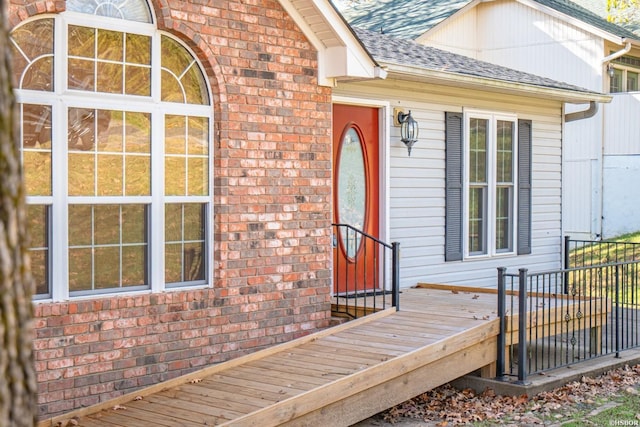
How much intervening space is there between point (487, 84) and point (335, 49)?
11.2 ft

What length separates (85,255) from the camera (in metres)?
6.77

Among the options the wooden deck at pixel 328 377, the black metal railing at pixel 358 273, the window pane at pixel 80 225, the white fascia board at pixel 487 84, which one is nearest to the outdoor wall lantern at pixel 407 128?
the white fascia board at pixel 487 84

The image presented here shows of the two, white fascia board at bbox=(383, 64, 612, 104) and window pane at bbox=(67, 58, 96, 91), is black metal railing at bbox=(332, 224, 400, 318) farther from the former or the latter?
window pane at bbox=(67, 58, 96, 91)

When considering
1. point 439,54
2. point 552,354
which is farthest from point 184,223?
point 439,54

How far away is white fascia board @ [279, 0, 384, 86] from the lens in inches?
321

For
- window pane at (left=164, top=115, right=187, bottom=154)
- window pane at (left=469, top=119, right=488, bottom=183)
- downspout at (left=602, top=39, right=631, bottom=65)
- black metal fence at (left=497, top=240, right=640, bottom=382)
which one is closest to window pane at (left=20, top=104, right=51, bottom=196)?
window pane at (left=164, top=115, right=187, bottom=154)

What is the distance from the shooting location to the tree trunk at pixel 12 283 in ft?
6.62

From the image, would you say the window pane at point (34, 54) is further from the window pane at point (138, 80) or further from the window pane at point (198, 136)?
the window pane at point (198, 136)

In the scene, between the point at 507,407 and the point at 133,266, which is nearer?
the point at 133,266

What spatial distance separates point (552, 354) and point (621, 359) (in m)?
0.88

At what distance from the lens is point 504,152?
12.5 metres

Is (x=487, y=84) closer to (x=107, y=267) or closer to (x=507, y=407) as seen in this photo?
(x=507, y=407)

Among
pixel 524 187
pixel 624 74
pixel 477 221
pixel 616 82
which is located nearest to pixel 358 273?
pixel 477 221

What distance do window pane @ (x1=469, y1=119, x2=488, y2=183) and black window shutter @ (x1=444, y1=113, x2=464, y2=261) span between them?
0.29 meters
